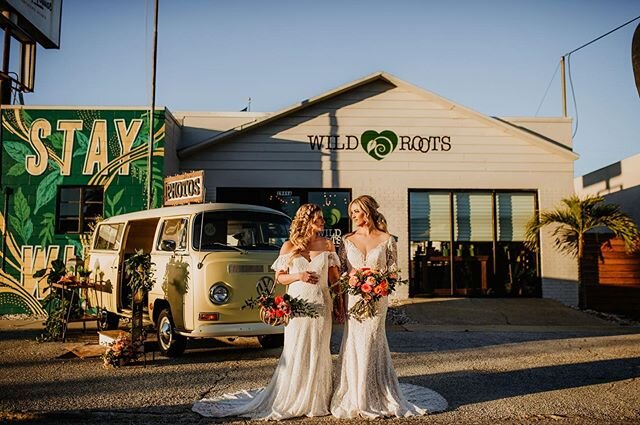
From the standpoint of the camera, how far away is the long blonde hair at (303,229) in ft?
19.0

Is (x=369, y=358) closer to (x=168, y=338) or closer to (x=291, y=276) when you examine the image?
(x=291, y=276)

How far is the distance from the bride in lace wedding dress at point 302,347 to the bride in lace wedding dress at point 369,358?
181mm

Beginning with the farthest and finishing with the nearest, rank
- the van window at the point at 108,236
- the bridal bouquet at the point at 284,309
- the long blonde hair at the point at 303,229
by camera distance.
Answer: the van window at the point at 108,236 < the long blonde hair at the point at 303,229 < the bridal bouquet at the point at 284,309

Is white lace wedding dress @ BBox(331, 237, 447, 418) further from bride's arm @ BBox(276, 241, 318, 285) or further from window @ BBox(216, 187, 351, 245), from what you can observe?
window @ BBox(216, 187, 351, 245)

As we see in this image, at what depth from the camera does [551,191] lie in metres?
15.1

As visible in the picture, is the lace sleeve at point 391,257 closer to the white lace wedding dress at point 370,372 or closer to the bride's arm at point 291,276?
the white lace wedding dress at point 370,372

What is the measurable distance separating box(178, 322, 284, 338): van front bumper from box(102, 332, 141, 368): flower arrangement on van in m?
0.68

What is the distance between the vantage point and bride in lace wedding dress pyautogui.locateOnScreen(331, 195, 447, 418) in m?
5.53

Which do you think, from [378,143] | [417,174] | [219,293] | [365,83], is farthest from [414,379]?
[365,83]

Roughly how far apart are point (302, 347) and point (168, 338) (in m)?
3.46

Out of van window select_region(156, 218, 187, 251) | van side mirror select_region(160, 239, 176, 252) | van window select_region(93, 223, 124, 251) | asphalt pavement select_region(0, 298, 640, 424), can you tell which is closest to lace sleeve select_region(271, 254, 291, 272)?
asphalt pavement select_region(0, 298, 640, 424)

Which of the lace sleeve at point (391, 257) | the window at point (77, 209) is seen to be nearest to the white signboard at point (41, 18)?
the window at point (77, 209)

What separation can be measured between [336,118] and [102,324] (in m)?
7.73

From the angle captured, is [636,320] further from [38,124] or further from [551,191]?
[38,124]
